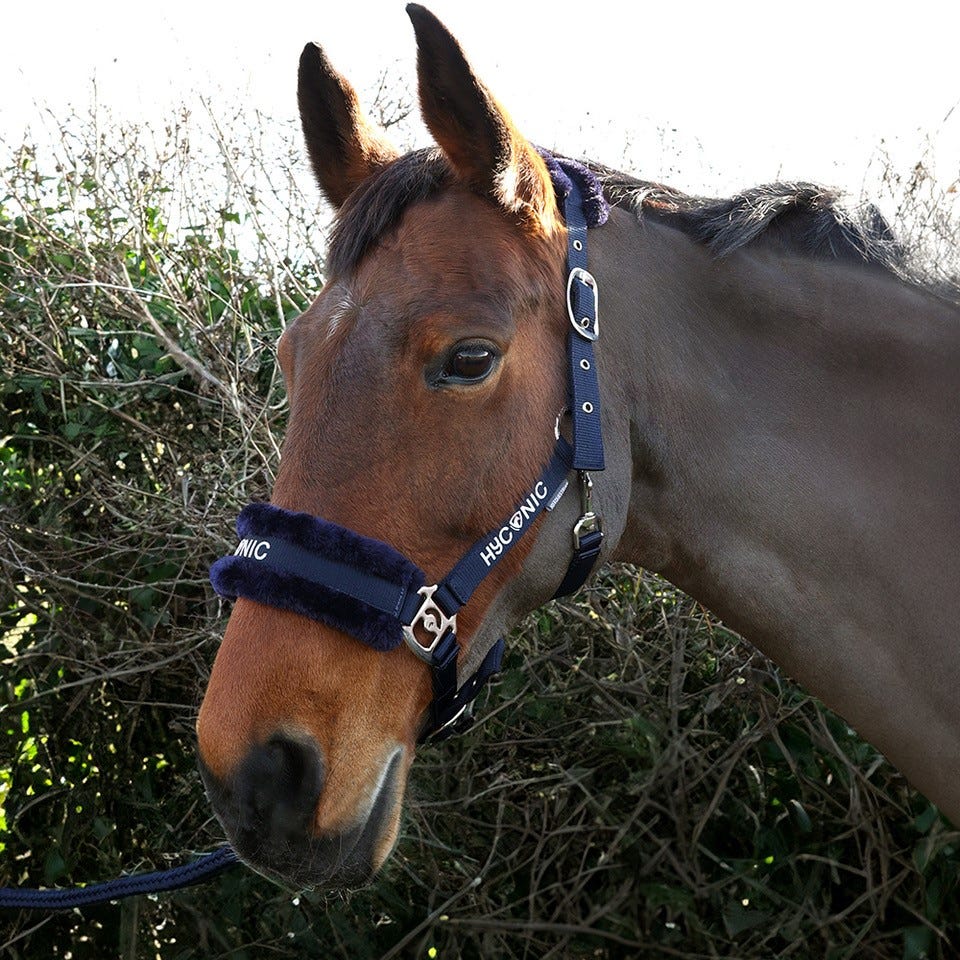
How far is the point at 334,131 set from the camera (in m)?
2.05

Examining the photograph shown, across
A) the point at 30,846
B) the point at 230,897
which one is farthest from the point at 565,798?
the point at 30,846


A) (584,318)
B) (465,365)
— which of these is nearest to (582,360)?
(584,318)

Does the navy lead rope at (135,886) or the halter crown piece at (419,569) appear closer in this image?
the halter crown piece at (419,569)

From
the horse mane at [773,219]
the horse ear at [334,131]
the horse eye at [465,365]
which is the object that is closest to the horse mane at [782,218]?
the horse mane at [773,219]

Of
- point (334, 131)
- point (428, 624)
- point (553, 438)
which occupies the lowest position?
point (428, 624)

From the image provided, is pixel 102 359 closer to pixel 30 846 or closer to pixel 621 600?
pixel 30 846

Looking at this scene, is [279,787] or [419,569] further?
[419,569]

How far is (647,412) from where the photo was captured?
73.8 inches

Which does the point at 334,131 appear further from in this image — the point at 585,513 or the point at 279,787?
the point at 279,787

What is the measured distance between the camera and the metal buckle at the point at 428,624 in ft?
5.14

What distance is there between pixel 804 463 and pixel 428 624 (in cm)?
82

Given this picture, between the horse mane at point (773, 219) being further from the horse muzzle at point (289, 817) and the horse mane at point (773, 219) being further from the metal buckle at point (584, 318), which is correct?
the horse muzzle at point (289, 817)

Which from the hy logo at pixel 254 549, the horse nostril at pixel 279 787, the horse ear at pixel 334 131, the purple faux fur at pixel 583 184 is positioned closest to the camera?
the horse nostril at pixel 279 787

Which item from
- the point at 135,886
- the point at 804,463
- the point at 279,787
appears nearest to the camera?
the point at 279,787
